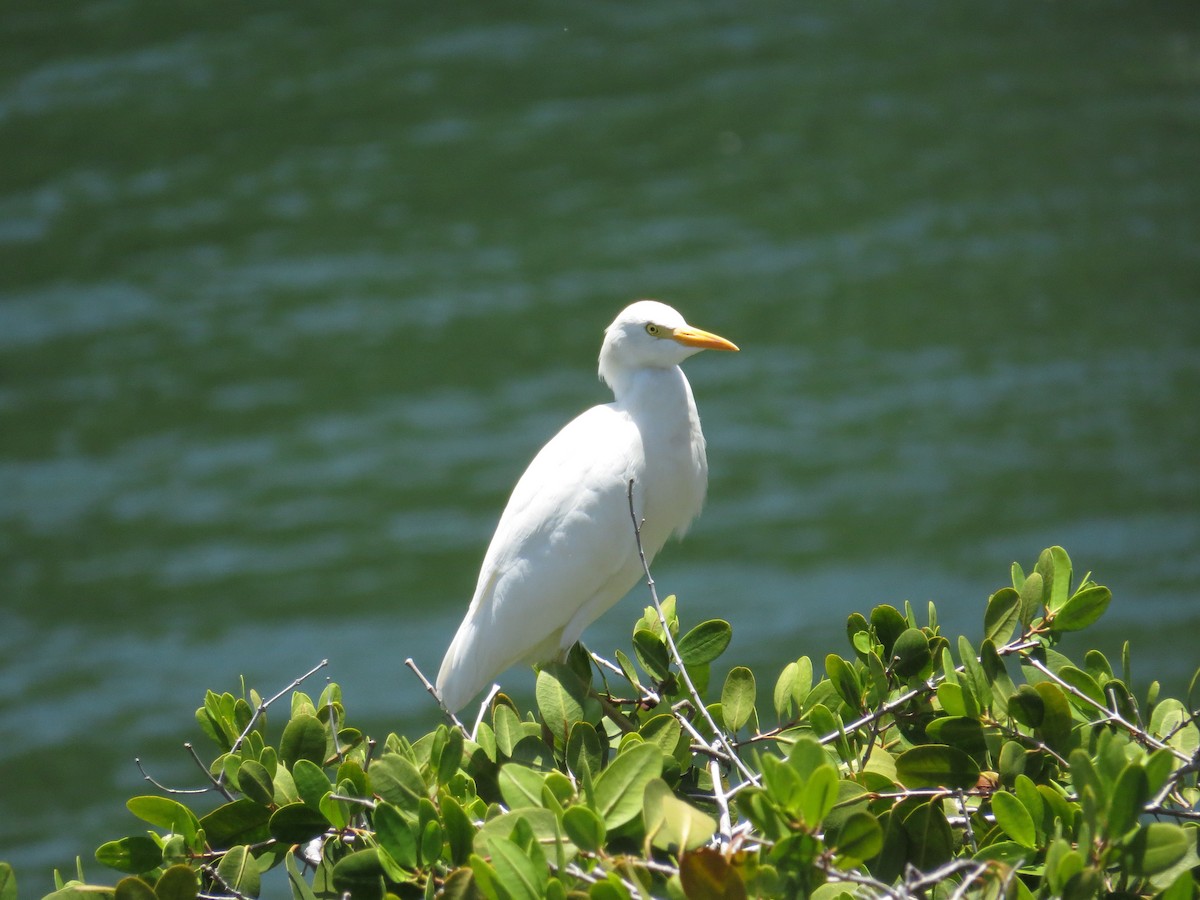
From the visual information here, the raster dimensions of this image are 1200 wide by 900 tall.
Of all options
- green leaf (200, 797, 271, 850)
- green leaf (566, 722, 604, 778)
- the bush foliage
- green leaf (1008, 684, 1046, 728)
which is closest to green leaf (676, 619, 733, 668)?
the bush foliage

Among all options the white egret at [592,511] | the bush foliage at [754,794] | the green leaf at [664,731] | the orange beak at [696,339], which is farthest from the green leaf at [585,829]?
the orange beak at [696,339]

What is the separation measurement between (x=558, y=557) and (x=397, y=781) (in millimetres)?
1404

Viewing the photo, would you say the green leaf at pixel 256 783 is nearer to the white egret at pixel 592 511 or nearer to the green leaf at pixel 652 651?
the green leaf at pixel 652 651

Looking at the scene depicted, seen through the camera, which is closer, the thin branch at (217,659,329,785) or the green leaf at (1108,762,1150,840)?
the green leaf at (1108,762,1150,840)

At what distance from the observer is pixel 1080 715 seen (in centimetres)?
197

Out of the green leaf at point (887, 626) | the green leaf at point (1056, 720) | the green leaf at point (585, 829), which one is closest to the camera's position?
the green leaf at point (585, 829)

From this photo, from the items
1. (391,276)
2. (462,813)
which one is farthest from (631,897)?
(391,276)

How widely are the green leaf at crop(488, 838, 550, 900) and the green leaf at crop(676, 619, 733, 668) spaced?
0.72 meters

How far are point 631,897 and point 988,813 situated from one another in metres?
0.76

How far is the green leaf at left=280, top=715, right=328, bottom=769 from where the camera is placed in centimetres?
202

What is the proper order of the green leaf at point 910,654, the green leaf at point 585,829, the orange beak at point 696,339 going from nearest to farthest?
1. the green leaf at point 585,829
2. the green leaf at point 910,654
3. the orange beak at point 696,339

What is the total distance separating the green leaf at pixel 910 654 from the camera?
2010 millimetres

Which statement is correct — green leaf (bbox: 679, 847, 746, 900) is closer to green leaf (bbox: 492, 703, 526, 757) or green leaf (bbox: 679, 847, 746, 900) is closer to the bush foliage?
the bush foliage

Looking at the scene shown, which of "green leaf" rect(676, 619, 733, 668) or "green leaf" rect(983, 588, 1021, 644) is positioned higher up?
"green leaf" rect(983, 588, 1021, 644)
